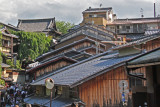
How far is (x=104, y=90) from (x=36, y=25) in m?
47.5

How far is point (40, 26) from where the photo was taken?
60.6 metres

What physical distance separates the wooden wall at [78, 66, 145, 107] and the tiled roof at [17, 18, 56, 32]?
4364cm

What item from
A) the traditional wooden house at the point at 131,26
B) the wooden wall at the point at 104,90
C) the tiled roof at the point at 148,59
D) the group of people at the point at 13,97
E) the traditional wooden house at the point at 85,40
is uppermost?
the traditional wooden house at the point at 131,26

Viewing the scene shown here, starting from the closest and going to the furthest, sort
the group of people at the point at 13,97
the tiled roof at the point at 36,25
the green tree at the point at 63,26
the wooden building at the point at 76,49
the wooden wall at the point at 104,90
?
the wooden wall at the point at 104,90 → the wooden building at the point at 76,49 → the group of people at the point at 13,97 → the tiled roof at the point at 36,25 → the green tree at the point at 63,26

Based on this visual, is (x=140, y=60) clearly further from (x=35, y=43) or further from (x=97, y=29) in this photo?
(x=35, y=43)

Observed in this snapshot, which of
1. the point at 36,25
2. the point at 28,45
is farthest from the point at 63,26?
the point at 28,45

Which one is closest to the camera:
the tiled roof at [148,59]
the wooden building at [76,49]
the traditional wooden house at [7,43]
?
the tiled roof at [148,59]

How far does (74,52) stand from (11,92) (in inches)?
446

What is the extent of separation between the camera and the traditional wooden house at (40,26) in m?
58.9

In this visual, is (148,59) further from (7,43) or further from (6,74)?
(7,43)

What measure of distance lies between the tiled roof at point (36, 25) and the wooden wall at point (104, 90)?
143 ft

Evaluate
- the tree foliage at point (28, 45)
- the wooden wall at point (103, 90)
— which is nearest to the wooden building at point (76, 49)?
the wooden wall at point (103, 90)

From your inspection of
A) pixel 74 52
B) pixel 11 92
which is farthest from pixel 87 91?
pixel 11 92

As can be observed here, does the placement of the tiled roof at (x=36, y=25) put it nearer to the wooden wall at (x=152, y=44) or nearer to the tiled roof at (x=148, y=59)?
the wooden wall at (x=152, y=44)
